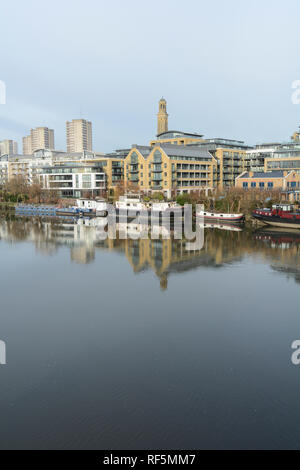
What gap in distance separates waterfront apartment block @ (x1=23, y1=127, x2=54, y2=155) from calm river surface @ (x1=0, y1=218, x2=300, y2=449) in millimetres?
164514

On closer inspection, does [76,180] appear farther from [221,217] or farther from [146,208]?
[221,217]

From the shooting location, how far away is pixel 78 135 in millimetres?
170750

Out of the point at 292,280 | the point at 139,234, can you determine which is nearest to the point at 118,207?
the point at 139,234

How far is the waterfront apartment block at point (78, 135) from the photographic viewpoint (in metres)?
170

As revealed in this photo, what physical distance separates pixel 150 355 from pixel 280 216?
3165cm

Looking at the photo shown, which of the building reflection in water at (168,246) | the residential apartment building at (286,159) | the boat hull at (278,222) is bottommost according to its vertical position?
the building reflection in water at (168,246)

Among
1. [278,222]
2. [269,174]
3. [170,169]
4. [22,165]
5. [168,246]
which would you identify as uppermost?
[22,165]

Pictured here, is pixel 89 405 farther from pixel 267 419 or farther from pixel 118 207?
pixel 118 207

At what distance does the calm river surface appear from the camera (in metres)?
9.23

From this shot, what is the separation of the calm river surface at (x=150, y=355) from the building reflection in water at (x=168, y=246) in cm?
52
